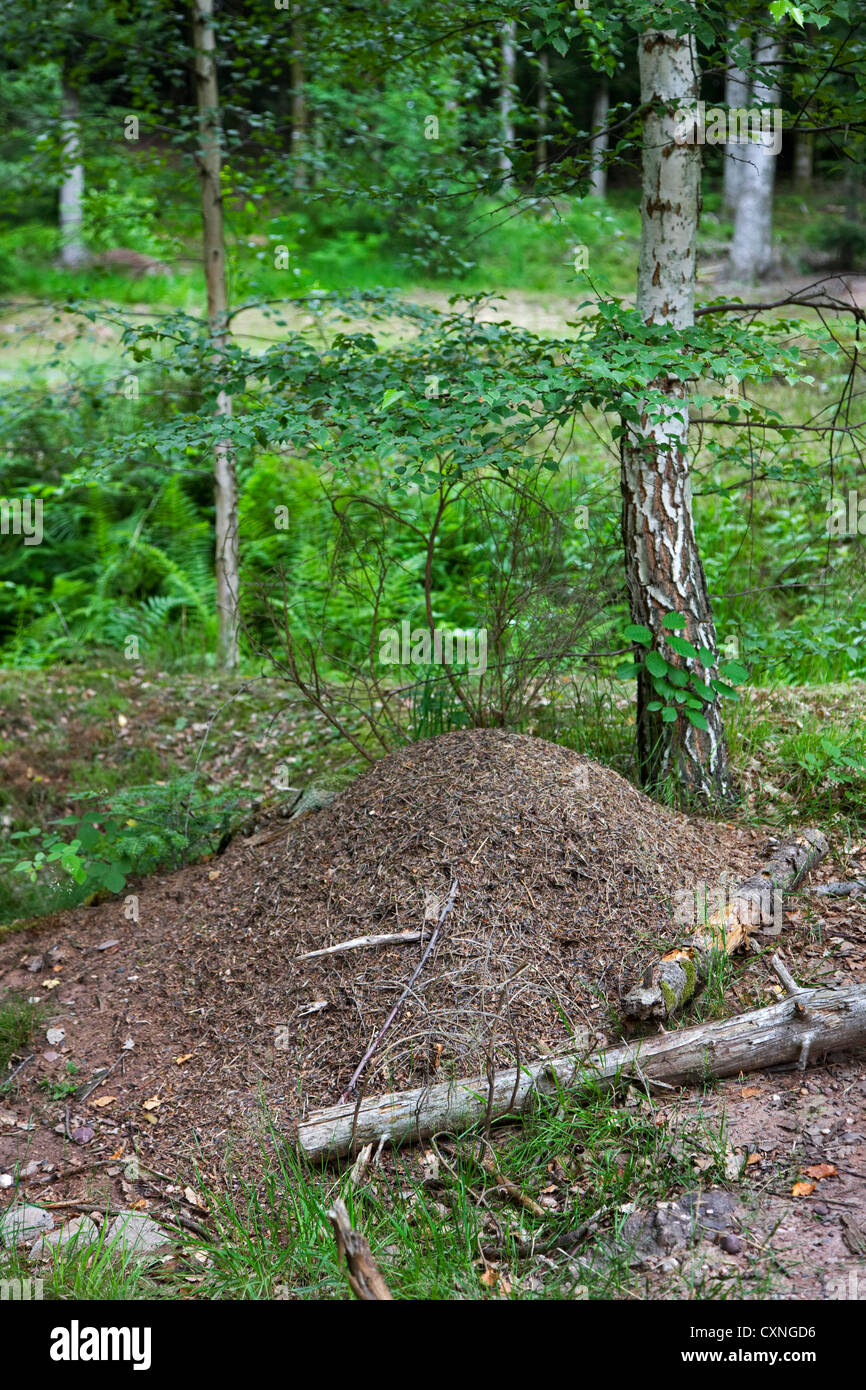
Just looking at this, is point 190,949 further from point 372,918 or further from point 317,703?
point 317,703

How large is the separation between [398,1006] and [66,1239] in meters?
1.21

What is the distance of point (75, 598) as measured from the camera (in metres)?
9.98

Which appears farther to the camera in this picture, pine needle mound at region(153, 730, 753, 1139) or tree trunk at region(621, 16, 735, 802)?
tree trunk at region(621, 16, 735, 802)

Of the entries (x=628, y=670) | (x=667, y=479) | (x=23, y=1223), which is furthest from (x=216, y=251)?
(x=23, y=1223)

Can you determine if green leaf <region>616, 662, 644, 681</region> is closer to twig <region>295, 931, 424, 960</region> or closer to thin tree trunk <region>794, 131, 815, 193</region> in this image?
twig <region>295, 931, 424, 960</region>

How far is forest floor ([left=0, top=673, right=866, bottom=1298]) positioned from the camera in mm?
2756

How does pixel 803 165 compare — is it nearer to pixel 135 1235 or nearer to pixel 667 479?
pixel 667 479

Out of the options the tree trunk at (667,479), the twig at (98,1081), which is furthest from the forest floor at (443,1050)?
the tree trunk at (667,479)

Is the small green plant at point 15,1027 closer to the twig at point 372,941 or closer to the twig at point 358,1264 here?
the twig at point 372,941

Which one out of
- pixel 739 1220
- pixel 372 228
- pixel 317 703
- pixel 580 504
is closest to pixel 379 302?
pixel 580 504

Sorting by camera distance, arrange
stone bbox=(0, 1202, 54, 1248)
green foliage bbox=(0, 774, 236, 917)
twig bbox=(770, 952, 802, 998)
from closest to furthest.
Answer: stone bbox=(0, 1202, 54, 1248) < twig bbox=(770, 952, 802, 998) < green foliage bbox=(0, 774, 236, 917)

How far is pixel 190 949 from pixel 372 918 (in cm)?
93

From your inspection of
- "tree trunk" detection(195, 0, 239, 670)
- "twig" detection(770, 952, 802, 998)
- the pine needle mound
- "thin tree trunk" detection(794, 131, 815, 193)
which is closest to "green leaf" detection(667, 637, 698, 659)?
the pine needle mound

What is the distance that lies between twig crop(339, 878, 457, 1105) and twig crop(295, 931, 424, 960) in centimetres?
8
